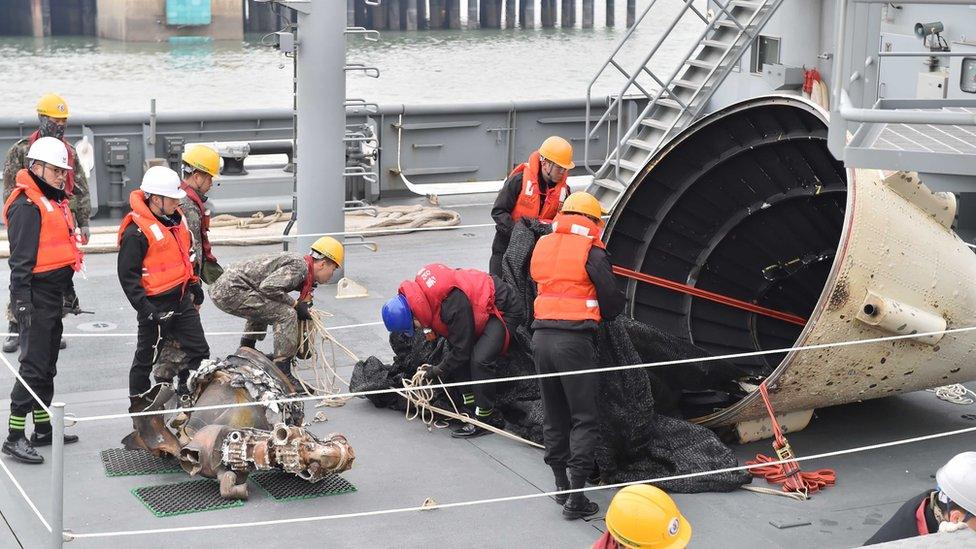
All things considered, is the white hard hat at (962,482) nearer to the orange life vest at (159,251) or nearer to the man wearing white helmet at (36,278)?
the orange life vest at (159,251)

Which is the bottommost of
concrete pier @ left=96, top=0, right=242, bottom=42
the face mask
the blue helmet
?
the blue helmet

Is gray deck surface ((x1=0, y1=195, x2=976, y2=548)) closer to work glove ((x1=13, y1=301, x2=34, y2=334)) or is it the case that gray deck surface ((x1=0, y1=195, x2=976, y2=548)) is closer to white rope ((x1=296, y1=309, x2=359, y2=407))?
white rope ((x1=296, y1=309, x2=359, y2=407))

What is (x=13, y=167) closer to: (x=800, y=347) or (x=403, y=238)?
(x=403, y=238)

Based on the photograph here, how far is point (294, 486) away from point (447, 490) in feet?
2.31

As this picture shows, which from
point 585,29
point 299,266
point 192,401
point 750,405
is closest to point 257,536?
point 192,401

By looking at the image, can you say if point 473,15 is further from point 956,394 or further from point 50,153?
point 50,153

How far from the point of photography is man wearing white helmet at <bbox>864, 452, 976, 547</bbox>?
12.2 ft

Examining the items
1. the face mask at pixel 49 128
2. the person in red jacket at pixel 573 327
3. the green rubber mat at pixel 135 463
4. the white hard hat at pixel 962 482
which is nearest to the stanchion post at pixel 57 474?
the green rubber mat at pixel 135 463

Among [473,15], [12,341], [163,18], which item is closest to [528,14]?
[473,15]

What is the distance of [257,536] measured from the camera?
5.09m

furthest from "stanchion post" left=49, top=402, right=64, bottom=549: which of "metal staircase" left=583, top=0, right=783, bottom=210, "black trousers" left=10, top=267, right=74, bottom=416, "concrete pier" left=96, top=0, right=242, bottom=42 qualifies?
"concrete pier" left=96, top=0, right=242, bottom=42

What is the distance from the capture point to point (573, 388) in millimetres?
5422

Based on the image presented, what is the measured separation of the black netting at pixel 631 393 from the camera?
5.82m

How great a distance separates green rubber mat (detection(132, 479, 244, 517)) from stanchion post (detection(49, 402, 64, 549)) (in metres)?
0.78
